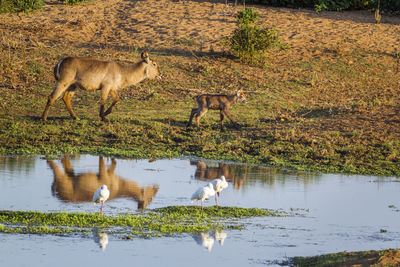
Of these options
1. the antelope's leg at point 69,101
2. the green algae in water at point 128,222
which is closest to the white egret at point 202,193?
the green algae in water at point 128,222

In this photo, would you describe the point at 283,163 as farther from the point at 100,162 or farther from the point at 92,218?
the point at 92,218

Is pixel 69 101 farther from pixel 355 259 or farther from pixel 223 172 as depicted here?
pixel 355 259

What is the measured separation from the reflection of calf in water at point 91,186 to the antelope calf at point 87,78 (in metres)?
3.73

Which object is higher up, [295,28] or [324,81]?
[295,28]

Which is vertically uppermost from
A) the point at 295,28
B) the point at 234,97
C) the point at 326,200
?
the point at 295,28

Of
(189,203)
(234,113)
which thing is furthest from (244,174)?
(234,113)

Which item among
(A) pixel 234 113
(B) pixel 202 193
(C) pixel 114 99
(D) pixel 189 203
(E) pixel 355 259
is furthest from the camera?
(A) pixel 234 113

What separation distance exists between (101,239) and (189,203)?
2107mm

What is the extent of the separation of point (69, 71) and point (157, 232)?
25.2 feet

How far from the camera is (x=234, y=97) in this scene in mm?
14570

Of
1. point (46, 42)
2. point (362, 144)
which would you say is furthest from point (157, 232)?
point (46, 42)

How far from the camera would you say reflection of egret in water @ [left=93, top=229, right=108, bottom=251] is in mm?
6465

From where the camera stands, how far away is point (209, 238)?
686cm

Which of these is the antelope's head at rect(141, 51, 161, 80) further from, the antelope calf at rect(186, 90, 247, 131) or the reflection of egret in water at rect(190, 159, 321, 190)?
the reflection of egret in water at rect(190, 159, 321, 190)
